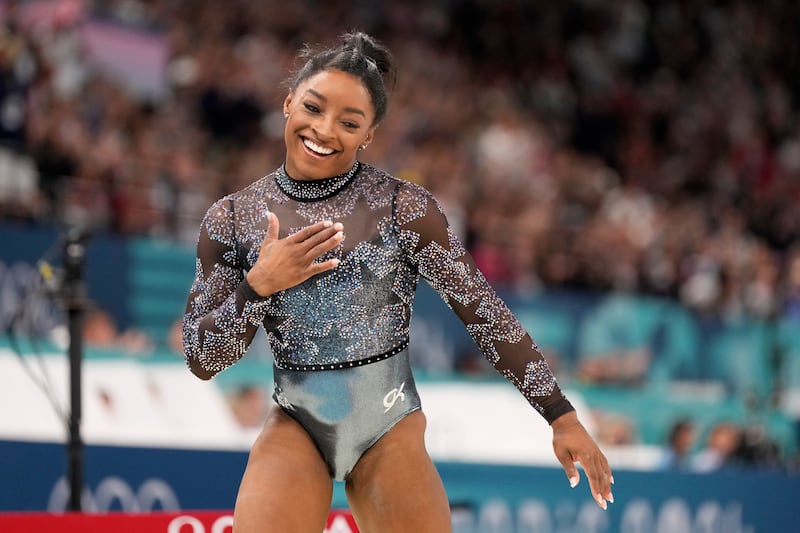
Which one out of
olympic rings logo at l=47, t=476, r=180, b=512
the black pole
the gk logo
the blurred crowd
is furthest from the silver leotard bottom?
the blurred crowd

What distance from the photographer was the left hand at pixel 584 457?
3111 mm

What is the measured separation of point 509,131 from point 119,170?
4.25 metres

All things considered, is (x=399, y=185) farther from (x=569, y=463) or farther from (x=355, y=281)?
(x=569, y=463)

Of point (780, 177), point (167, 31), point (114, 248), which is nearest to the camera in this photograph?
point (114, 248)

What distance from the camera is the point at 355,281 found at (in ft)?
10.5

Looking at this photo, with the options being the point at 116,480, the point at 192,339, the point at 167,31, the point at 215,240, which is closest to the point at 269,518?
the point at 192,339

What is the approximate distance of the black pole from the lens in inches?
174

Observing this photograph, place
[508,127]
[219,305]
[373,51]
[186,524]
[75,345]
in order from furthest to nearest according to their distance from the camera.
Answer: [508,127]
[75,345]
[186,524]
[373,51]
[219,305]

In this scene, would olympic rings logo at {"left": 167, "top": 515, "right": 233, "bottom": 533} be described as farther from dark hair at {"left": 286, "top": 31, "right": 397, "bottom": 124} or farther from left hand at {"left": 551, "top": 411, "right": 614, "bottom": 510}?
dark hair at {"left": 286, "top": 31, "right": 397, "bottom": 124}

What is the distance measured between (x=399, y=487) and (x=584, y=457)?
46 centimetres

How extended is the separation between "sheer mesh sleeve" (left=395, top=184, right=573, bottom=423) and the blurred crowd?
505 centimetres

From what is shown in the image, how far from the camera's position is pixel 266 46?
10602 millimetres

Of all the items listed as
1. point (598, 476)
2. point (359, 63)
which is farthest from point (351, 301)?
point (598, 476)

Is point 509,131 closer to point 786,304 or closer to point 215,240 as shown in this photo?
point 786,304
